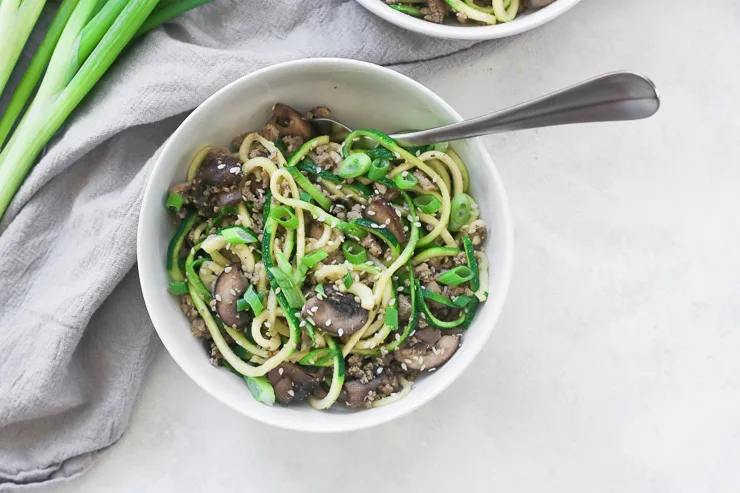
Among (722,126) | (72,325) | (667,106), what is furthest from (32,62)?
(722,126)

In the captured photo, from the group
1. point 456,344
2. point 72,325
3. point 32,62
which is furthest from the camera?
point 32,62

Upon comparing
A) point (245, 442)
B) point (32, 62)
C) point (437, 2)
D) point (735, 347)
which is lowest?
point (245, 442)

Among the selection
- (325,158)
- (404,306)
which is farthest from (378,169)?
(404,306)

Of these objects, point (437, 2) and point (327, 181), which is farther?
point (437, 2)

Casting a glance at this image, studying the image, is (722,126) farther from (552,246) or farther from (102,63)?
(102,63)

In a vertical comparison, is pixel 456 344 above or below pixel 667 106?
below

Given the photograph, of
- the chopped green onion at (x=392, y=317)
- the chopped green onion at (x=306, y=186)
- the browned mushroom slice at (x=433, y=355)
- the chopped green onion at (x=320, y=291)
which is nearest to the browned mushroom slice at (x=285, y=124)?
the chopped green onion at (x=306, y=186)

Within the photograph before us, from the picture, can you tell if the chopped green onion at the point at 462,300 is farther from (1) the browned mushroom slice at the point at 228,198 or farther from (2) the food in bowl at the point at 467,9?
(2) the food in bowl at the point at 467,9
